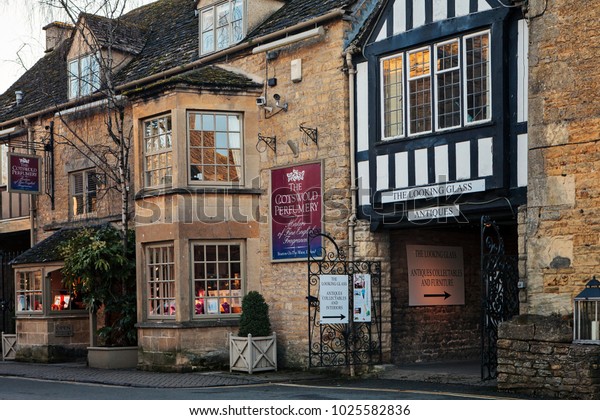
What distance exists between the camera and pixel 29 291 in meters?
23.0

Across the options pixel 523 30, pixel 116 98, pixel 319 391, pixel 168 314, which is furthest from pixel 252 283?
pixel 523 30

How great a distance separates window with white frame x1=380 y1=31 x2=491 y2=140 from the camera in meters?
15.1

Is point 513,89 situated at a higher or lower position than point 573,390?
higher

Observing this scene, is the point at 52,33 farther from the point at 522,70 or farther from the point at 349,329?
the point at 522,70

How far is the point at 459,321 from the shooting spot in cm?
1859

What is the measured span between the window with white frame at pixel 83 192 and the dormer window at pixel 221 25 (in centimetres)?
440

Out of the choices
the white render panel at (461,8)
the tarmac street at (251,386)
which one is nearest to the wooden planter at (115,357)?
the tarmac street at (251,386)

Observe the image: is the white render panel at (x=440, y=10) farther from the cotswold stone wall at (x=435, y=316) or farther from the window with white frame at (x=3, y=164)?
the window with white frame at (x=3, y=164)

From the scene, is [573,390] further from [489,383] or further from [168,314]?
[168,314]

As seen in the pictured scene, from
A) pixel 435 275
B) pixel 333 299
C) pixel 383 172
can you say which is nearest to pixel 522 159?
pixel 383 172

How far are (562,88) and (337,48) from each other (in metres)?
5.06

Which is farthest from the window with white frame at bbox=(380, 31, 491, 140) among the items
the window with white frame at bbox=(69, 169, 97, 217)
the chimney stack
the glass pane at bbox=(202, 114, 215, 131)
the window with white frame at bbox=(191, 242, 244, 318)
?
the chimney stack

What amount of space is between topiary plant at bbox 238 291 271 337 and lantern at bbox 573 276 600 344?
667 centimetres

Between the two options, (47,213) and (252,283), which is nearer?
(252,283)
